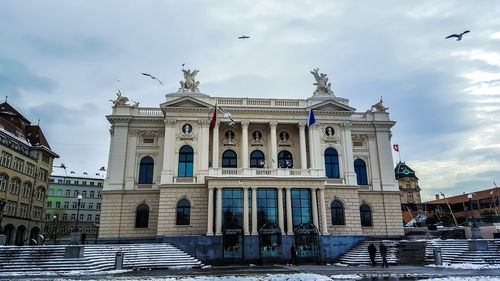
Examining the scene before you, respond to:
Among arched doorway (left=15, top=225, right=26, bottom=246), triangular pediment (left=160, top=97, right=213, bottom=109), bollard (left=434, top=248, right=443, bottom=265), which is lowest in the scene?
bollard (left=434, top=248, right=443, bottom=265)

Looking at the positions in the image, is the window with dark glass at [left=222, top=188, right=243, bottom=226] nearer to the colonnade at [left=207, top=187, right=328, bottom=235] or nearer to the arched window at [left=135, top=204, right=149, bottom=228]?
the colonnade at [left=207, top=187, right=328, bottom=235]

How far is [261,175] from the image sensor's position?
36438 mm

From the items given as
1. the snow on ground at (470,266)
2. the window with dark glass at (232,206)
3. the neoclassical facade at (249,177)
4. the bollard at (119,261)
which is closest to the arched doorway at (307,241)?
the neoclassical facade at (249,177)

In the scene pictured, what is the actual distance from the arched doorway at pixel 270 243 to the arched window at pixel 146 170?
1536 centimetres

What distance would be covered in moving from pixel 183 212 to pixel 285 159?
45.1 feet

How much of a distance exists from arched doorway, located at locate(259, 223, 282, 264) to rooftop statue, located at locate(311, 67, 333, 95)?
1883 centimetres

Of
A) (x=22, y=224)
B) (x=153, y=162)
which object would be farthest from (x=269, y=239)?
(x=22, y=224)

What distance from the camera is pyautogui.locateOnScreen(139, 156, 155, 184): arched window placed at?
137 ft

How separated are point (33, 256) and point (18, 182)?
41.2 metres

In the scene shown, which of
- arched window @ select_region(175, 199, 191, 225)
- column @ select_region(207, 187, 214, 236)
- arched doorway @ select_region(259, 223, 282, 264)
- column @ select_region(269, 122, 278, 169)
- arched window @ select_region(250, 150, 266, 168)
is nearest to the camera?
arched doorway @ select_region(259, 223, 282, 264)

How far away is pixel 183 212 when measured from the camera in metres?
37.8

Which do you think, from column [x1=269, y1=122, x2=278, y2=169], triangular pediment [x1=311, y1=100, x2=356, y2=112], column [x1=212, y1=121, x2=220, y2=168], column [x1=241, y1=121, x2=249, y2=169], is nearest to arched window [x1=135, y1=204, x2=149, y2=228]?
column [x1=212, y1=121, x2=220, y2=168]

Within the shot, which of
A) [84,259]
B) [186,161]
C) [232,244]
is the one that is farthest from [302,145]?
[84,259]

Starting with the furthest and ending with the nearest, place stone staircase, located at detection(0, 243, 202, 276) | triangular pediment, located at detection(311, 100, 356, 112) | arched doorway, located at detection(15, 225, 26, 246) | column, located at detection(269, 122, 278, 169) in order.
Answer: arched doorway, located at detection(15, 225, 26, 246) → triangular pediment, located at detection(311, 100, 356, 112) → column, located at detection(269, 122, 278, 169) → stone staircase, located at detection(0, 243, 202, 276)
